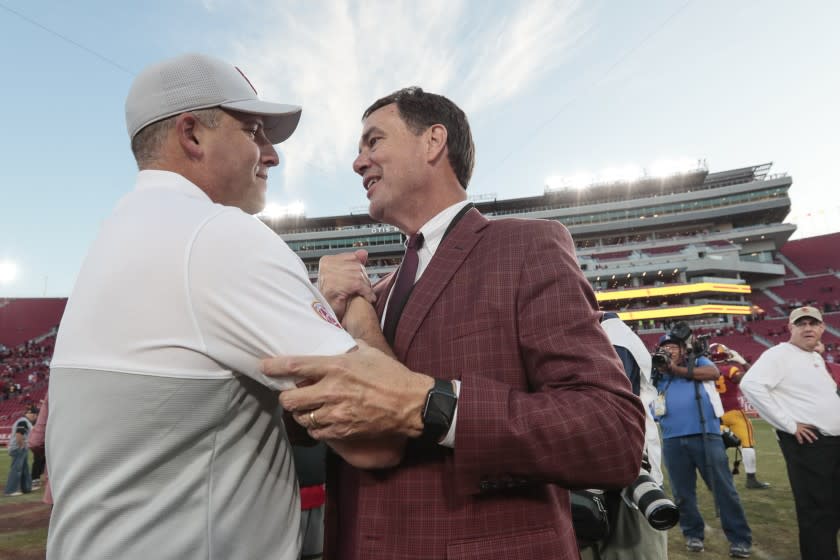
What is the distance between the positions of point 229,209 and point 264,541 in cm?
88

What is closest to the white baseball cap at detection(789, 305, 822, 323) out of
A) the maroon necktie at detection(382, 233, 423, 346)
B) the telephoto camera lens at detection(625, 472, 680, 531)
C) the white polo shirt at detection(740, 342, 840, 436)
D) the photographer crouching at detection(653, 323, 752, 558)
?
the white polo shirt at detection(740, 342, 840, 436)

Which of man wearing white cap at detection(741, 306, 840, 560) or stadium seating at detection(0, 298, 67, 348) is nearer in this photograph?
man wearing white cap at detection(741, 306, 840, 560)

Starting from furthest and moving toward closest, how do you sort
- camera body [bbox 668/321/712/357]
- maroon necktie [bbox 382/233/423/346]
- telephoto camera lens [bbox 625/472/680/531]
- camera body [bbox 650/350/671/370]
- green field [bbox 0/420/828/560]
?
camera body [bbox 668/321/712/357]
camera body [bbox 650/350/671/370]
green field [bbox 0/420/828/560]
telephoto camera lens [bbox 625/472/680/531]
maroon necktie [bbox 382/233/423/346]

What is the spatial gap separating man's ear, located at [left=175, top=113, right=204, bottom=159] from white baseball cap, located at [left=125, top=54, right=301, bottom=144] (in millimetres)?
24

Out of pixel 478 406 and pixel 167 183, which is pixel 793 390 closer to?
pixel 478 406

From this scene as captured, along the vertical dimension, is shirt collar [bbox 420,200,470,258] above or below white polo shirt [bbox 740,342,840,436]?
above

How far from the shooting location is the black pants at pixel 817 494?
405cm

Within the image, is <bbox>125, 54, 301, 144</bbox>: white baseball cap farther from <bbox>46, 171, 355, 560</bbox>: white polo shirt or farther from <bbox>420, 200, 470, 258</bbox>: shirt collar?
<bbox>420, 200, 470, 258</bbox>: shirt collar

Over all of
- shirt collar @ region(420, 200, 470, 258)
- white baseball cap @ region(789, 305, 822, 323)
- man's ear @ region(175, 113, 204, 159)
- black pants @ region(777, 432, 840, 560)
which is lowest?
black pants @ region(777, 432, 840, 560)

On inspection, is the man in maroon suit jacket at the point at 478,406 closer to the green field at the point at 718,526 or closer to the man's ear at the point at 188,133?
the man's ear at the point at 188,133

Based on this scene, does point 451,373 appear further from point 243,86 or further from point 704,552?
point 704,552

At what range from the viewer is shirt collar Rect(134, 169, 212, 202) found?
1.33 m

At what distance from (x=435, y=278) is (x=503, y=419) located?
1.87 ft

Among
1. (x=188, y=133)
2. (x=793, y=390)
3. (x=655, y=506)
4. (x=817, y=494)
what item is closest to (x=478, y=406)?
(x=188, y=133)
